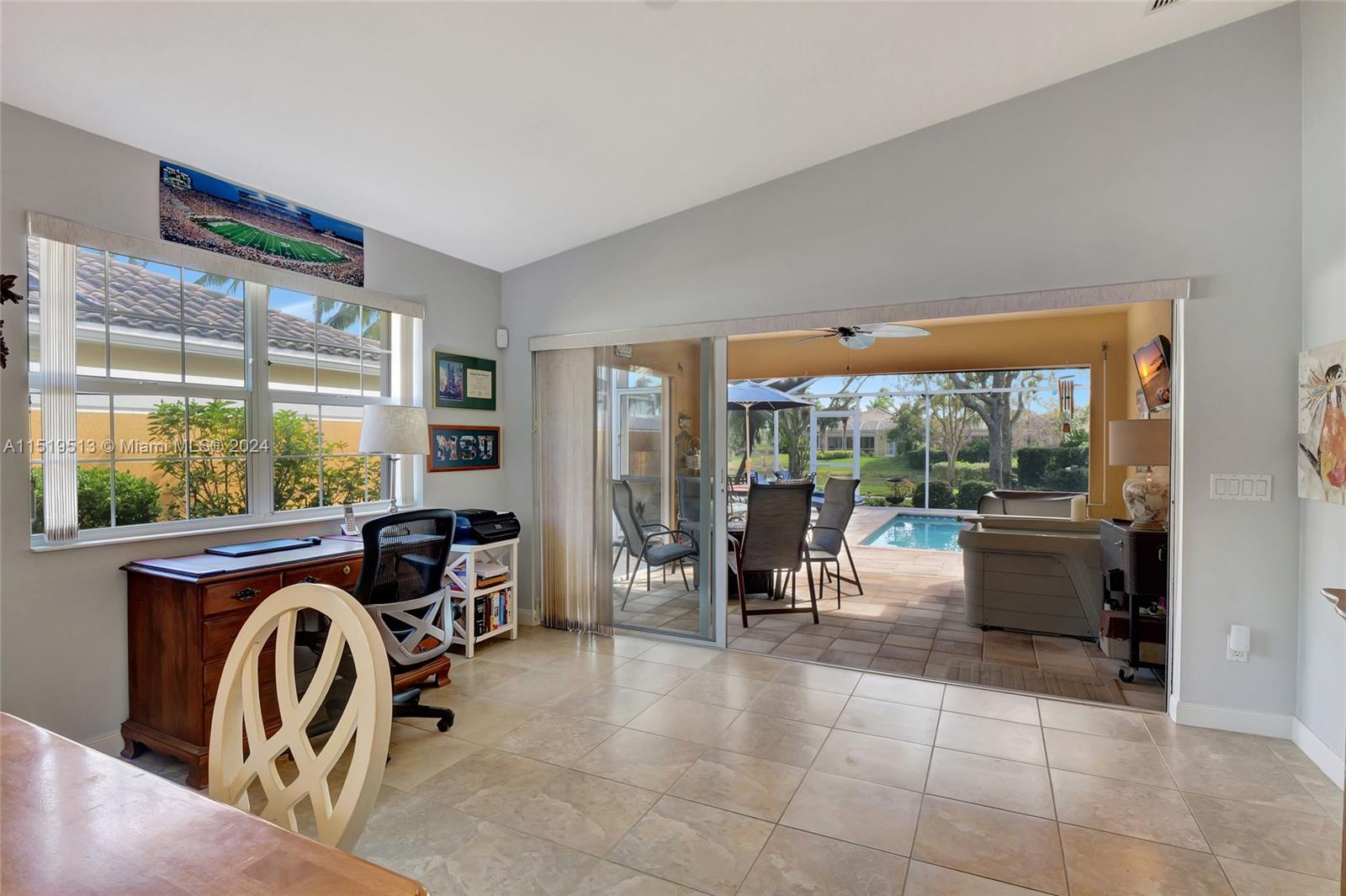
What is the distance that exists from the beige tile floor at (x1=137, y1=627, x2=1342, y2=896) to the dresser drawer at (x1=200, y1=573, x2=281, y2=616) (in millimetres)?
738

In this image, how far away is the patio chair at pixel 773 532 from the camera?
4.54 metres

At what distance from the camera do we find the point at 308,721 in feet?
3.91

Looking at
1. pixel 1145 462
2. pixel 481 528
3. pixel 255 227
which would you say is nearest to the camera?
pixel 255 227

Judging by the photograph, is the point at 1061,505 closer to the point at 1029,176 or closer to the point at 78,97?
the point at 1029,176

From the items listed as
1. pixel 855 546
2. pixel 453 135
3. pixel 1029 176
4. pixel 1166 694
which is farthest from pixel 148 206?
pixel 855 546

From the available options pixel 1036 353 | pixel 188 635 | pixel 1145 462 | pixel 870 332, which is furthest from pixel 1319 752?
pixel 1036 353

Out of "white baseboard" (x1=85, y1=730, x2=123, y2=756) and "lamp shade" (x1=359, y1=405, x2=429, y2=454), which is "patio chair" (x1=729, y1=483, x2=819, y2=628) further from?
"white baseboard" (x1=85, y1=730, x2=123, y2=756)

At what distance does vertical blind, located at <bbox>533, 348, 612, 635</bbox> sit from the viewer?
4.52 metres

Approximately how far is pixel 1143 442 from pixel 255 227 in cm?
481

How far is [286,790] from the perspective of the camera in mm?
1147

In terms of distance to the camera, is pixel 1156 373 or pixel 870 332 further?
pixel 870 332

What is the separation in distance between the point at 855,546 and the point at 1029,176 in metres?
5.58

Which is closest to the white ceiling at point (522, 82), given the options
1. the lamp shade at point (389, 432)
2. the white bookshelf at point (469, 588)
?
the lamp shade at point (389, 432)

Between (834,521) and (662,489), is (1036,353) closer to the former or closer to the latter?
(834,521)
